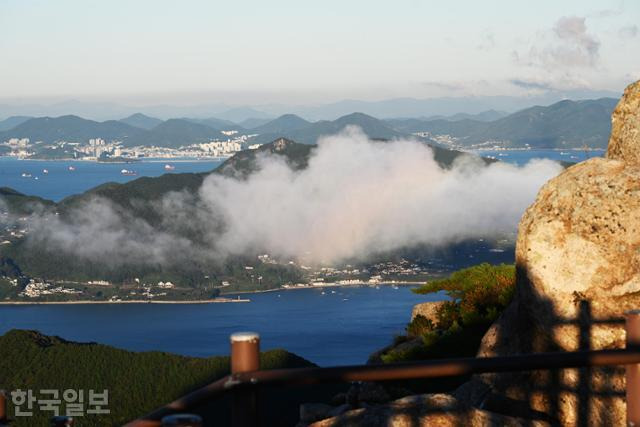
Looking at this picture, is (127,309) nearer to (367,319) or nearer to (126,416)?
(367,319)

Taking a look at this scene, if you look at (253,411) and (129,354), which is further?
(129,354)

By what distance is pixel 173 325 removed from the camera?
138 metres

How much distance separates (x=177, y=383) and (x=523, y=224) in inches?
2302

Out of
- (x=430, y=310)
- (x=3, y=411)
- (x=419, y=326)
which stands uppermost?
(x=3, y=411)

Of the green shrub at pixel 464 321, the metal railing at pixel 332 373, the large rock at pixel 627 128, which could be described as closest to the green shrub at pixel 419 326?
→ the green shrub at pixel 464 321

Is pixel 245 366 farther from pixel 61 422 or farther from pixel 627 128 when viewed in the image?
pixel 627 128

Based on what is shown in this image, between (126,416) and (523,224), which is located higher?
(523,224)

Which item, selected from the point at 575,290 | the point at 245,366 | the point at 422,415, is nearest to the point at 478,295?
the point at 575,290

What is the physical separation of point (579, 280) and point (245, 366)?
4.81 meters

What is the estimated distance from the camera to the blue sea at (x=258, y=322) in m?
114

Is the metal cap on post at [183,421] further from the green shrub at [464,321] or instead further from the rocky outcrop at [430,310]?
the rocky outcrop at [430,310]

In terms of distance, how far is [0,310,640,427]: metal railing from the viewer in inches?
119

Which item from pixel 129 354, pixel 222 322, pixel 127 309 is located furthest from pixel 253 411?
Result: pixel 127 309

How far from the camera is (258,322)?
137 metres
